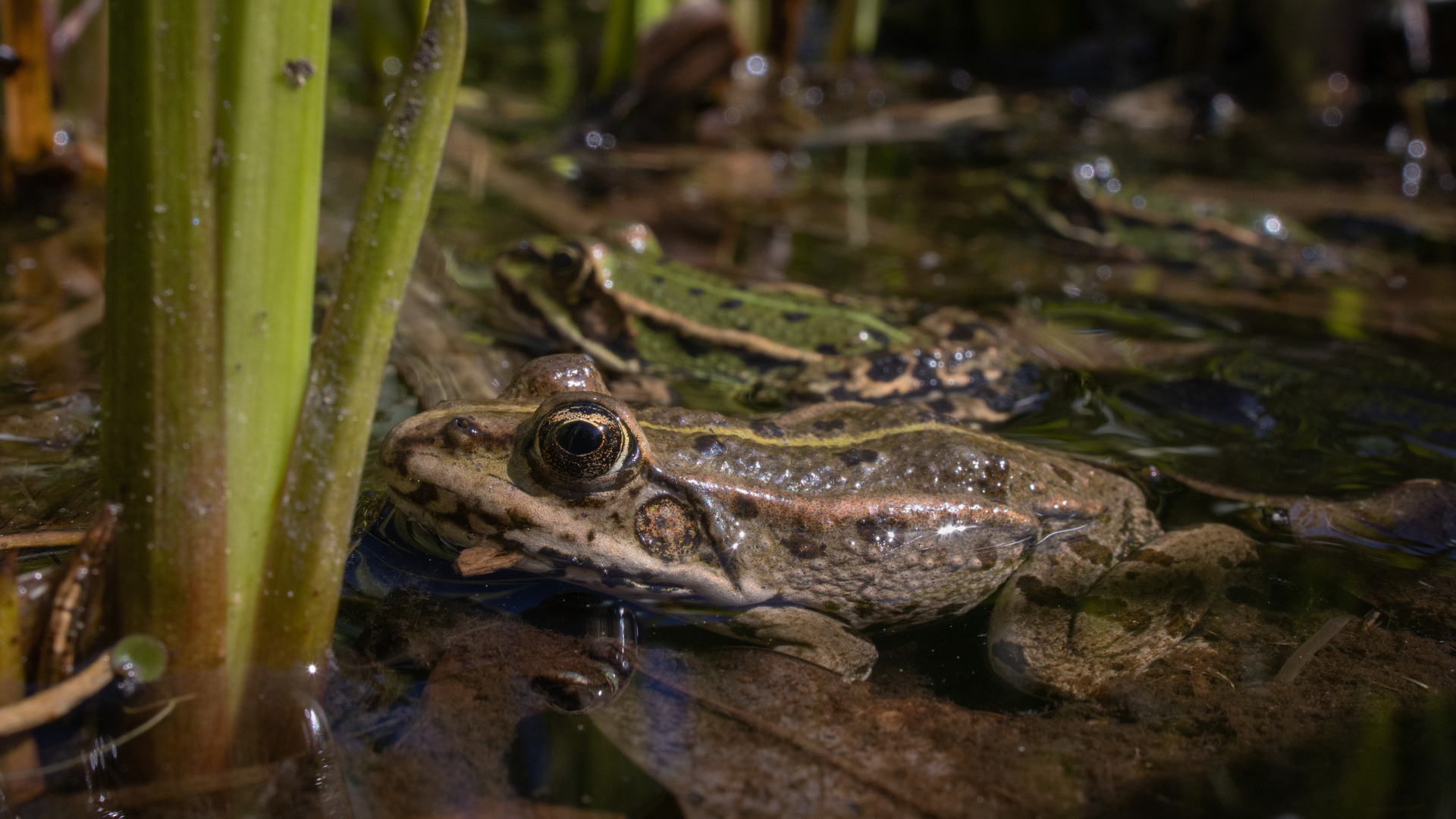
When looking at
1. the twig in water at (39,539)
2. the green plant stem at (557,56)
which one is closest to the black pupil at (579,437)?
the twig in water at (39,539)

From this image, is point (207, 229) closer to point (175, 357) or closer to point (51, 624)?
point (175, 357)

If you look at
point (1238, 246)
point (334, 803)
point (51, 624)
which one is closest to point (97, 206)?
point (51, 624)

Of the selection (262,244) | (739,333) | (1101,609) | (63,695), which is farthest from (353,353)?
(739,333)

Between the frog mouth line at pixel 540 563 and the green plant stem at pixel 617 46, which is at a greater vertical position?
the green plant stem at pixel 617 46

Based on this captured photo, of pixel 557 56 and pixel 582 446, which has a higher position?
pixel 557 56

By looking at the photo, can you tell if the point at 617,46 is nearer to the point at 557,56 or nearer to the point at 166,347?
the point at 557,56

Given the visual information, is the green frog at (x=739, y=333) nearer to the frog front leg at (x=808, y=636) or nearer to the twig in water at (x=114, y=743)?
the frog front leg at (x=808, y=636)

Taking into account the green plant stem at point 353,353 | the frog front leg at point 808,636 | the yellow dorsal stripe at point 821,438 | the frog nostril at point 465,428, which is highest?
the green plant stem at point 353,353
